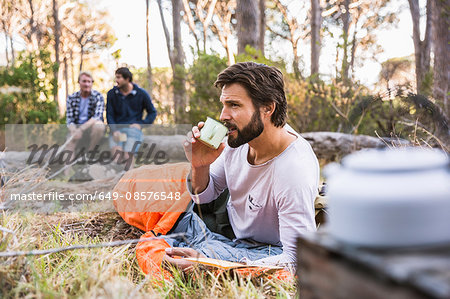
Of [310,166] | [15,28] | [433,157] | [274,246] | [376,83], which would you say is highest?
[15,28]

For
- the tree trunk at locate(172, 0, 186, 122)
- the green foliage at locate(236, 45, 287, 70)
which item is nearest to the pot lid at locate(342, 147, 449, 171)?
the green foliage at locate(236, 45, 287, 70)

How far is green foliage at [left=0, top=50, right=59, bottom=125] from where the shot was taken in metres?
7.79

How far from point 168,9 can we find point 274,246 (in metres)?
17.2

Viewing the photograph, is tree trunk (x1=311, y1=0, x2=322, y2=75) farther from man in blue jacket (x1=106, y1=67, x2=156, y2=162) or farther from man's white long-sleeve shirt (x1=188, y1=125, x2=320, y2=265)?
man's white long-sleeve shirt (x1=188, y1=125, x2=320, y2=265)

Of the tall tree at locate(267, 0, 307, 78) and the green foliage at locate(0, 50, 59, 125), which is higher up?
the tall tree at locate(267, 0, 307, 78)

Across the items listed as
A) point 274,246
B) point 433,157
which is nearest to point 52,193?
point 274,246

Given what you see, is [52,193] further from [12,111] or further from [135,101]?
[12,111]

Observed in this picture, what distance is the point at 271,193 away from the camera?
2377 millimetres

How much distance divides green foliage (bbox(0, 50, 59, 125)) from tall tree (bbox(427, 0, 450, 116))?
6.46 meters

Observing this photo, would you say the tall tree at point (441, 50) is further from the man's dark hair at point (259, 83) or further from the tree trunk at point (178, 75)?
the tree trunk at point (178, 75)

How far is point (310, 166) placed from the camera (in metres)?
2.33

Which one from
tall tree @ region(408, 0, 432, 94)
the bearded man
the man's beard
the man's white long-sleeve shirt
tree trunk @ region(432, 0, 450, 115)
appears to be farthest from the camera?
tall tree @ region(408, 0, 432, 94)

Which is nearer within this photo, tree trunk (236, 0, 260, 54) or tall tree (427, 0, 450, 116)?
tall tree (427, 0, 450, 116)

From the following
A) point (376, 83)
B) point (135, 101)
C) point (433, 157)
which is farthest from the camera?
point (376, 83)
